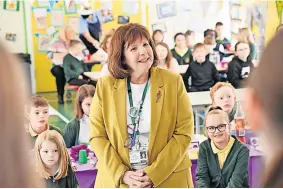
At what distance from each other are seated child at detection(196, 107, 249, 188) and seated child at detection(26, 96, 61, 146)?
729 mm

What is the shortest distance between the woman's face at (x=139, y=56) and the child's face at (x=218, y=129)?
406 millimetres

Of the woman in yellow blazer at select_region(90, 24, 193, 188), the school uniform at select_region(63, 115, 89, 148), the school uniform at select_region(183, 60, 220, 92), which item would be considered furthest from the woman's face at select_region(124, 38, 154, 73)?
the school uniform at select_region(63, 115, 89, 148)

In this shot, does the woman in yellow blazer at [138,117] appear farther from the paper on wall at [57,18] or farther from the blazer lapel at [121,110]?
the paper on wall at [57,18]

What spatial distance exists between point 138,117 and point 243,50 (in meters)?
0.60

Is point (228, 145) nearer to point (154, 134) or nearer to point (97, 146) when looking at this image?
point (154, 134)

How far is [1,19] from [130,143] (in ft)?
2.55

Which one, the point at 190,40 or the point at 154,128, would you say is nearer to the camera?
the point at 154,128

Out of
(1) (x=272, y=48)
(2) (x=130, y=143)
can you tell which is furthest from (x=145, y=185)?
(1) (x=272, y=48)

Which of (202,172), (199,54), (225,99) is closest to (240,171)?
(202,172)

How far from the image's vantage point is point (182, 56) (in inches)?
84.5

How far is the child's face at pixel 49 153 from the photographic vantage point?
7.03 feet

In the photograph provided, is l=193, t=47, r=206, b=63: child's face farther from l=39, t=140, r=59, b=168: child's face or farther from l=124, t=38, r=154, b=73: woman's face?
l=39, t=140, r=59, b=168: child's face

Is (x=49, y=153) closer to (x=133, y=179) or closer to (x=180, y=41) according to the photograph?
(x=133, y=179)

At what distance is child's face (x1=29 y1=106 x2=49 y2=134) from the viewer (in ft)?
6.95
